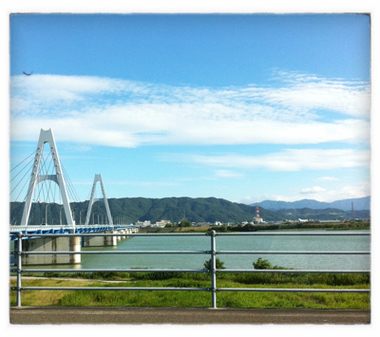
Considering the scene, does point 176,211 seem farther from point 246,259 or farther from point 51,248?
point 246,259

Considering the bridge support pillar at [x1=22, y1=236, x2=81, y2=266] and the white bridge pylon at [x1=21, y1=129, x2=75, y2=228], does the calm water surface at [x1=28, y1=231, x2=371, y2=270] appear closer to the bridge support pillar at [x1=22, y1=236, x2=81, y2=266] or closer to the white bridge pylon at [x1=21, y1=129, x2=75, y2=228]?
the bridge support pillar at [x1=22, y1=236, x2=81, y2=266]

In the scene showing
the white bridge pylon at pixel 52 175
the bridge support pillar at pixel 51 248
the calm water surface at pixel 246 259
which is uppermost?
the white bridge pylon at pixel 52 175

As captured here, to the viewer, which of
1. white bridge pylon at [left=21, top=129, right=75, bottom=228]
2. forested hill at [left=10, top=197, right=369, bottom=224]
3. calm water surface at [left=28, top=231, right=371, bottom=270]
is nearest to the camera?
calm water surface at [left=28, top=231, right=371, bottom=270]

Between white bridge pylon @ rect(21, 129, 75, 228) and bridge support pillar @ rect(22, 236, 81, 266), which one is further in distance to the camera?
white bridge pylon @ rect(21, 129, 75, 228)

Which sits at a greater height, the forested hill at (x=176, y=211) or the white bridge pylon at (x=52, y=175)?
the white bridge pylon at (x=52, y=175)

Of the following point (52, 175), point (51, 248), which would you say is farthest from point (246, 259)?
point (52, 175)

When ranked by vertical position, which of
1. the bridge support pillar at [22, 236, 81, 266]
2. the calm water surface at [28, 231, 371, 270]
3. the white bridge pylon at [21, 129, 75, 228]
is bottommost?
the bridge support pillar at [22, 236, 81, 266]

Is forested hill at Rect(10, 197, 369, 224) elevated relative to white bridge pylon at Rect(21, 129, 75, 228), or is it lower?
lower

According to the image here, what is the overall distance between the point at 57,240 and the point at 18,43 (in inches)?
1195

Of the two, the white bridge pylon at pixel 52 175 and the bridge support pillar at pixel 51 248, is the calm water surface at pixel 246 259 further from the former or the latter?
the white bridge pylon at pixel 52 175

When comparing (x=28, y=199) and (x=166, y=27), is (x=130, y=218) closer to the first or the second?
(x=28, y=199)
